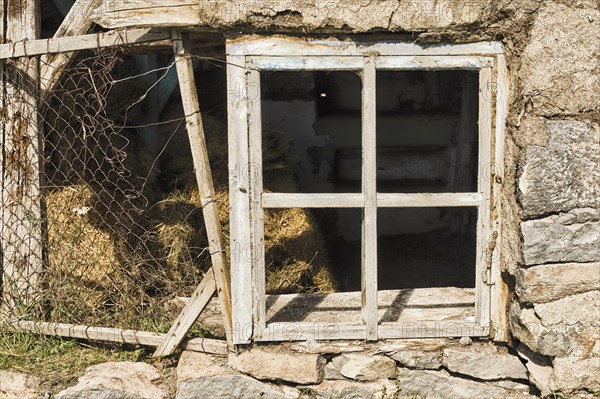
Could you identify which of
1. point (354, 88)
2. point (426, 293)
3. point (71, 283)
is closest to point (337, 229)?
point (354, 88)

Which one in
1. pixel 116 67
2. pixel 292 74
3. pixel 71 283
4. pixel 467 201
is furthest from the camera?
pixel 292 74

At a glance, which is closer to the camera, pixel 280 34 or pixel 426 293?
pixel 280 34

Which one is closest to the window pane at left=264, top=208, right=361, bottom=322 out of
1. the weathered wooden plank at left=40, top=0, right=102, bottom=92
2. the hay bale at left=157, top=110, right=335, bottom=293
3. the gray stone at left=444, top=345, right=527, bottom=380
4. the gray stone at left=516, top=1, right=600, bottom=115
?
the hay bale at left=157, top=110, right=335, bottom=293

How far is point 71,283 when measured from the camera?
4.52 meters

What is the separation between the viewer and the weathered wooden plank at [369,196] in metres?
3.69

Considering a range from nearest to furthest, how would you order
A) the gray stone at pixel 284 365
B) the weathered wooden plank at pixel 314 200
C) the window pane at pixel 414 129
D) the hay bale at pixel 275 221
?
the weathered wooden plank at pixel 314 200, the gray stone at pixel 284 365, the hay bale at pixel 275 221, the window pane at pixel 414 129

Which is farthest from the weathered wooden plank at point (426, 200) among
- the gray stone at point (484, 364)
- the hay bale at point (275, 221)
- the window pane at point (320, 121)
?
the window pane at point (320, 121)

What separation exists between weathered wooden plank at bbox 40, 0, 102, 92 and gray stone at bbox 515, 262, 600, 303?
259cm

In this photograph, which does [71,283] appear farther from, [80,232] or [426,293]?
[426,293]

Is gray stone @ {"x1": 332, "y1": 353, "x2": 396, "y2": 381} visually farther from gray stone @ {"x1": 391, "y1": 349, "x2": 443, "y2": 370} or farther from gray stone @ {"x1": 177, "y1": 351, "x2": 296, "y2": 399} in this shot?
gray stone @ {"x1": 177, "y1": 351, "x2": 296, "y2": 399}

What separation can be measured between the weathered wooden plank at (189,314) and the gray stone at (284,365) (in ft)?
1.07

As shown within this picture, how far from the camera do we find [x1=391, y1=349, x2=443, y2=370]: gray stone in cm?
389

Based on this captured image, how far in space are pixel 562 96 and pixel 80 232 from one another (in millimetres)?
2870

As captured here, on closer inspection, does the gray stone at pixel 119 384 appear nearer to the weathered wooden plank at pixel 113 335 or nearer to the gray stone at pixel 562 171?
the weathered wooden plank at pixel 113 335
